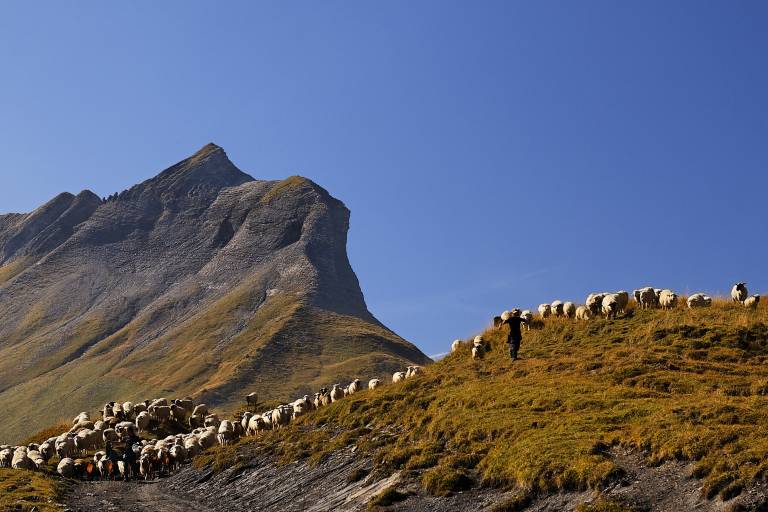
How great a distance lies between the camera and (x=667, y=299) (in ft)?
160

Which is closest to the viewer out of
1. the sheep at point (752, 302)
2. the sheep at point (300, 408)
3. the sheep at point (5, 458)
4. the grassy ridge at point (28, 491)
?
the grassy ridge at point (28, 491)

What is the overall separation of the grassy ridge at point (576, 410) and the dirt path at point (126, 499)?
14.5 feet

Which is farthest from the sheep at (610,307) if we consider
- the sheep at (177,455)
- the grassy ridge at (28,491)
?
the grassy ridge at (28,491)

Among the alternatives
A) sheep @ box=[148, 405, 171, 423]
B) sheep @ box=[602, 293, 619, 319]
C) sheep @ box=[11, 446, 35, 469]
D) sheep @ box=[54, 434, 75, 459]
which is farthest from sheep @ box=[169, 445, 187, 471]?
sheep @ box=[602, 293, 619, 319]

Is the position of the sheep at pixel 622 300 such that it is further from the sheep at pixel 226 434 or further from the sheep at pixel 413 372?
the sheep at pixel 226 434

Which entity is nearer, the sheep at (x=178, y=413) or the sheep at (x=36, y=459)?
the sheep at (x=36, y=459)

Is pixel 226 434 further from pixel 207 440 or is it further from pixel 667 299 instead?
pixel 667 299

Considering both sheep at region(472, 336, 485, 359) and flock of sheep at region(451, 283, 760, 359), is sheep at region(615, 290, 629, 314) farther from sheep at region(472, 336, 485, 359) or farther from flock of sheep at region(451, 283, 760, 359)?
sheep at region(472, 336, 485, 359)

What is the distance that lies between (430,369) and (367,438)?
13128 millimetres

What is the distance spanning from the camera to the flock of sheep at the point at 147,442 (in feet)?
164

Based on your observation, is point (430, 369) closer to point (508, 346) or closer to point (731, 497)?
point (508, 346)

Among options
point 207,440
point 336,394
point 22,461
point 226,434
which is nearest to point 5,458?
point 22,461

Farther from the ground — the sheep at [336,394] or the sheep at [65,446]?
the sheep at [336,394]

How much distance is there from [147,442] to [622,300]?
1299 inches
